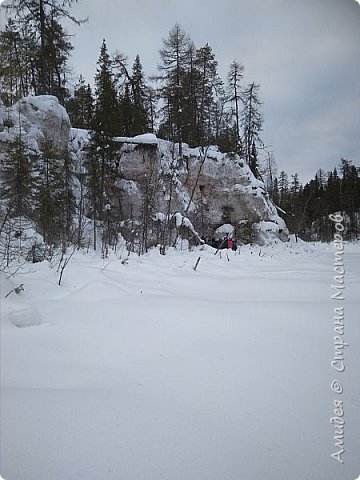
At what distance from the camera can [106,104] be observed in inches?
592

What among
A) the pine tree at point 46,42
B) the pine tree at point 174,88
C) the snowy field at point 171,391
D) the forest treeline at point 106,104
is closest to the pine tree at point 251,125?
the forest treeline at point 106,104

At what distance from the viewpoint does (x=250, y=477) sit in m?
1.02

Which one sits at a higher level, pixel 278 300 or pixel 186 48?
pixel 186 48

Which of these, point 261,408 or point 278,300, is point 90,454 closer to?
point 261,408

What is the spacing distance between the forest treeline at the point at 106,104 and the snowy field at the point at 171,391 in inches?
220

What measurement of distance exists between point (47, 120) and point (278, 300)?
46.3ft

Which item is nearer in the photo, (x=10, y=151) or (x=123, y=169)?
(x=10, y=151)

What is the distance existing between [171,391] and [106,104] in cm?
1635

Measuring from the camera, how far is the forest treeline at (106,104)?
1040 centimetres

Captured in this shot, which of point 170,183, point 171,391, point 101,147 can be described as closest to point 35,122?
point 101,147

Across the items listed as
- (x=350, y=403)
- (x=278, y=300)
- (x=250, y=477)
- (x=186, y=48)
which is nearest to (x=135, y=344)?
(x=250, y=477)

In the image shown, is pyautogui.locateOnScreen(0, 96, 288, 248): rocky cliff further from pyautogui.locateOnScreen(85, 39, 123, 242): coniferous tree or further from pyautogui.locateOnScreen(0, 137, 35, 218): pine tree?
pyautogui.locateOnScreen(0, 137, 35, 218): pine tree

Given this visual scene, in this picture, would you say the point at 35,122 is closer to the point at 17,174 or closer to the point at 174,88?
the point at 17,174

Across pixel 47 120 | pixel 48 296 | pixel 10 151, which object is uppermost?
pixel 47 120
